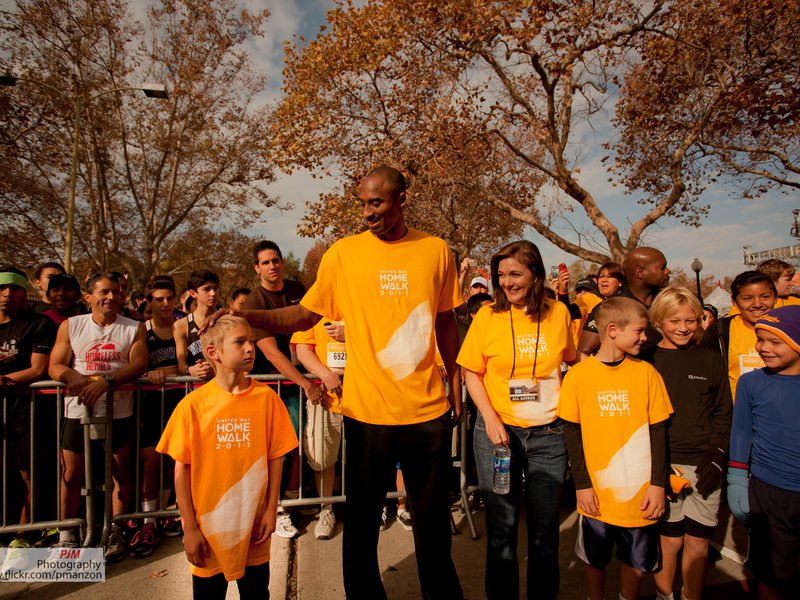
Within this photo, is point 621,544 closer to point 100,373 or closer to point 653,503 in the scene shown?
point 653,503

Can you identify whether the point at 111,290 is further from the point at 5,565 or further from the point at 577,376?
the point at 577,376

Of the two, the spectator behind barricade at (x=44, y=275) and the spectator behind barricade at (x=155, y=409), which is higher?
the spectator behind barricade at (x=44, y=275)

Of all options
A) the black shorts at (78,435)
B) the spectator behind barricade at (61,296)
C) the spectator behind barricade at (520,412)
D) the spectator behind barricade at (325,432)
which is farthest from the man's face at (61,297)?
the spectator behind barricade at (520,412)

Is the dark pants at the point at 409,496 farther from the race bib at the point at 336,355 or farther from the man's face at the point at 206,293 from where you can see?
the man's face at the point at 206,293

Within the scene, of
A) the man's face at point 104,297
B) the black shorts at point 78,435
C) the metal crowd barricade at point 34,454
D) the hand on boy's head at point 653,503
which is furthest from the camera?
the man's face at point 104,297

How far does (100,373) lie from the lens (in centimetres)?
368

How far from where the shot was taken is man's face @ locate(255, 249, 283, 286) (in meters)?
4.13

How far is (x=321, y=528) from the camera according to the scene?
363 centimetres

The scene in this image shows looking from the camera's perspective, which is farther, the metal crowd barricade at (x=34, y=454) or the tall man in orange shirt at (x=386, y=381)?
the metal crowd barricade at (x=34, y=454)

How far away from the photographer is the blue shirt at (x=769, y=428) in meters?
2.42

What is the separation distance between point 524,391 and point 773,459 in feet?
4.48

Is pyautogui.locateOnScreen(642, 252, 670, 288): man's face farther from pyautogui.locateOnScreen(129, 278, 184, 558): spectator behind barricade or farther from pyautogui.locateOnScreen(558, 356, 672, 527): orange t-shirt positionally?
pyautogui.locateOnScreen(129, 278, 184, 558): spectator behind barricade

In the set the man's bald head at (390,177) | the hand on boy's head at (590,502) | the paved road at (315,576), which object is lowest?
the paved road at (315,576)

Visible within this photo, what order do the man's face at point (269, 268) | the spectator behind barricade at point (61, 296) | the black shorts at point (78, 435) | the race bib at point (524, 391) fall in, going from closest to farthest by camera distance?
1. the race bib at point (524, 391)
2. the black shorts at point (78, 435)
3. the man's face at point (269, 268)
4. the spectator behind barricade at point (61, 296)
